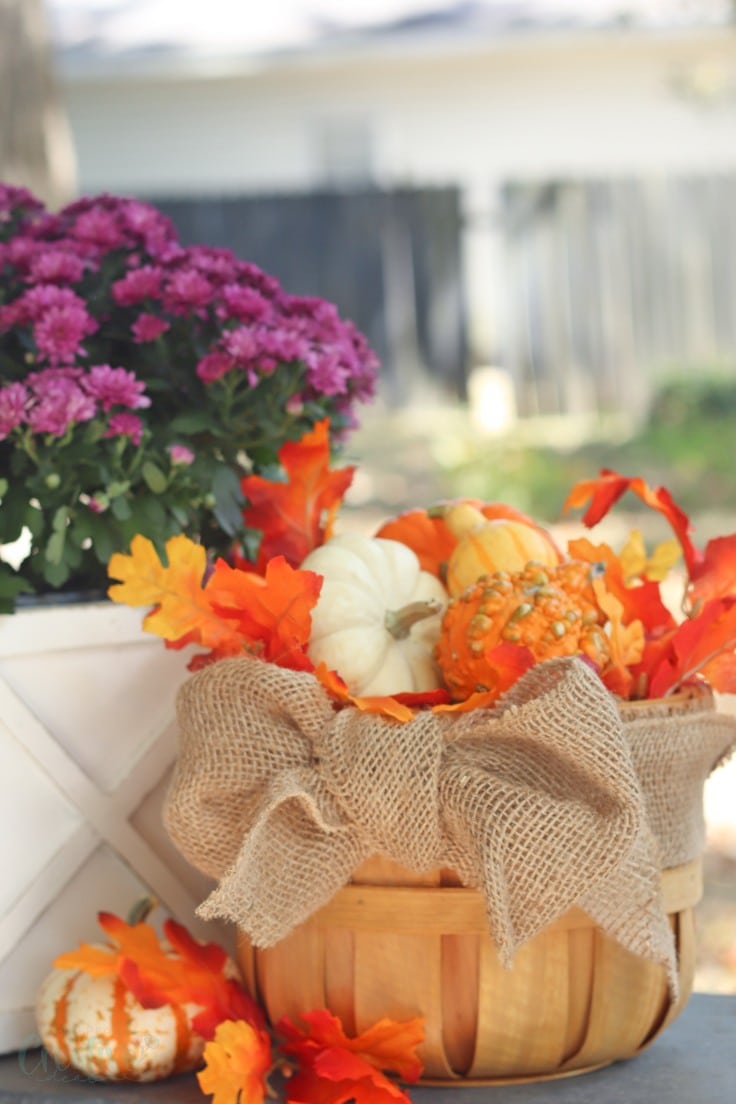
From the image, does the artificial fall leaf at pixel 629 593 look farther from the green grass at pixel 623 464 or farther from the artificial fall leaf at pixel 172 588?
the green grass at pixel 623 464

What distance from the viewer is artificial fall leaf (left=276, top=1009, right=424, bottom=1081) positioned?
3.67 ft

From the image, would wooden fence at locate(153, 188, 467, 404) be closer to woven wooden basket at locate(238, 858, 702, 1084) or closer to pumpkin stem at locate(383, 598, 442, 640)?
pumpkin stem at locate(383, 598, 442, 640)

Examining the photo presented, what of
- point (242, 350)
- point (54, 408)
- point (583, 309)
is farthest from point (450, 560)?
point (583, 309)

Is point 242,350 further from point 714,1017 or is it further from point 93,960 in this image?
point 714,1017

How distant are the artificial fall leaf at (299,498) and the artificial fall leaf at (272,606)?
0.45ft

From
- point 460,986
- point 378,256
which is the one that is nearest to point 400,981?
point 460,986

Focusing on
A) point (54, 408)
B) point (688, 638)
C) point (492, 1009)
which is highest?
point (54, 408)

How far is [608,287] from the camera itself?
814cm

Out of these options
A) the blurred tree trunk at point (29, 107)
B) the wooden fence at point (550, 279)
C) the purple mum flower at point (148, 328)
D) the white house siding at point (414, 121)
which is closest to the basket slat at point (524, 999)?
the purple mum flower at point (148, 328)

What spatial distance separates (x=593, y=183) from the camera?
8.00m

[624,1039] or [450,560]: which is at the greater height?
[450,560]

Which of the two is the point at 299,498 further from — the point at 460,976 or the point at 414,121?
the point at 414,121

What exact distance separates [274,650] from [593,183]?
7289mm

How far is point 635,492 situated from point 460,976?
46 centimetres
